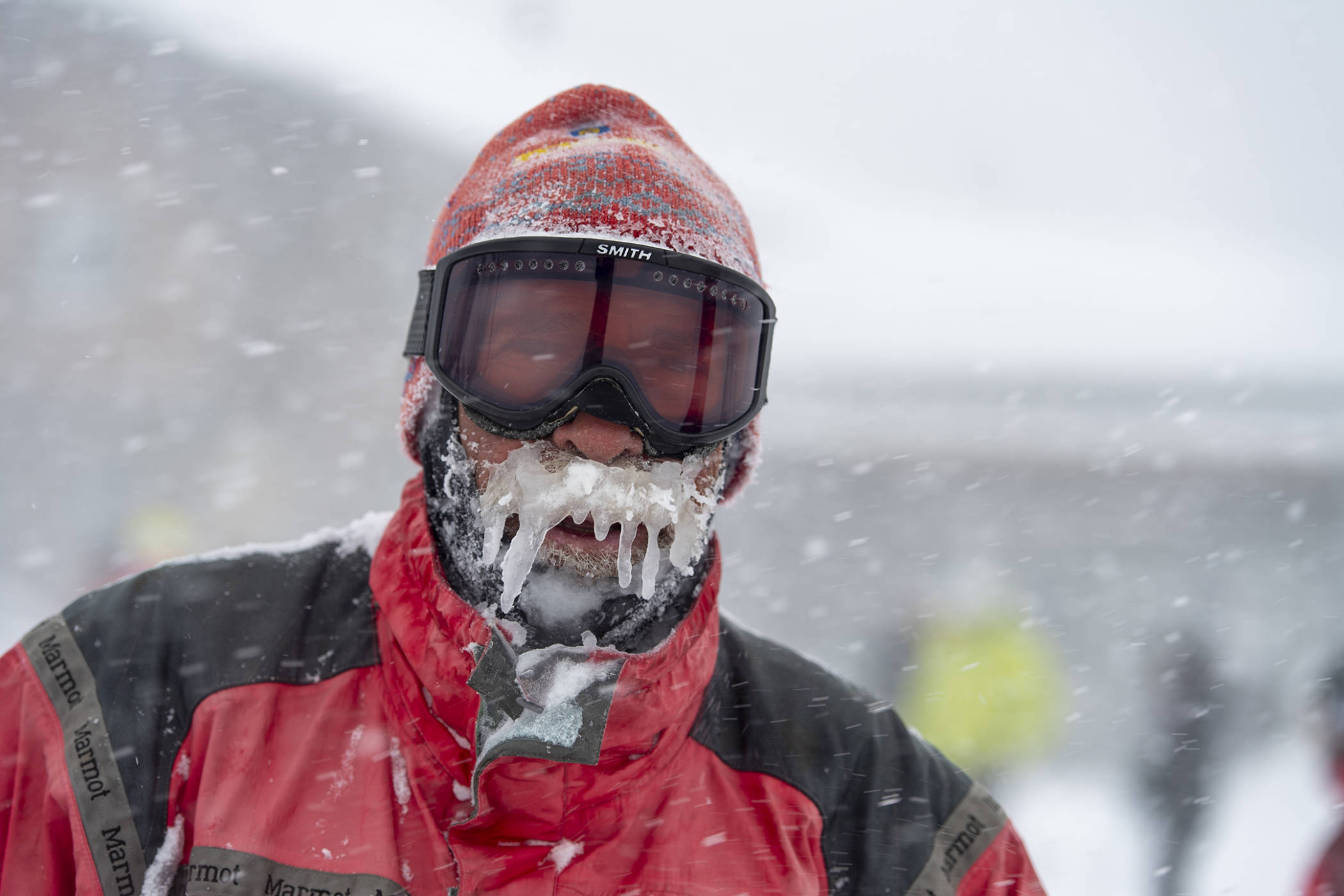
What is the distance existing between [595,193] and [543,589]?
0.91m

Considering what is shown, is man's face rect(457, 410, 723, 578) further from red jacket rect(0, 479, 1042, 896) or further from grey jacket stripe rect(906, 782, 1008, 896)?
grey jacket stripe rect(906, 782, 1008, 896)

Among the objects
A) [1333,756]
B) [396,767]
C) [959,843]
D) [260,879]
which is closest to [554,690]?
[396,767]

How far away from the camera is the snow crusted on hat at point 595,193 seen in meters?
1.67

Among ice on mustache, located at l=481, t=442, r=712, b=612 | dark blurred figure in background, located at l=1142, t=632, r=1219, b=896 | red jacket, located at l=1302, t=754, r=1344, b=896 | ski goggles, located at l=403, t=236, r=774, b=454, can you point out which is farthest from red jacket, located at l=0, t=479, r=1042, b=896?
dark blurred figure in background, located at l=1142, t=632, r=1219, b=896

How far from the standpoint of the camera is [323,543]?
1.79 m

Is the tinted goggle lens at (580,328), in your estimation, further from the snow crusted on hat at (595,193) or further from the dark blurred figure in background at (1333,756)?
the dark blurred figure in background at (1333,756)

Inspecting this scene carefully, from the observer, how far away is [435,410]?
1858 millimetres

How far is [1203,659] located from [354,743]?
6449 millimetres

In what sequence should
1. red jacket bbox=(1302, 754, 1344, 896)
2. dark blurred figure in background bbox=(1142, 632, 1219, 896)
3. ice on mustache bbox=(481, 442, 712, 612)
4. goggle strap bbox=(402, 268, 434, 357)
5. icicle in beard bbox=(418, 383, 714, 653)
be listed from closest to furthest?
ice on mustache bbox=(481, 442, 712, 612) < icicle in beard bbox=(418, 383, 714, 653) < goggle strap bbox=(402, 268, 434, 357) < red jacket bbox=(1302, 754, 1344, 896) < dark blurred figure in background bbox=(1142, 632, 1219, 896)

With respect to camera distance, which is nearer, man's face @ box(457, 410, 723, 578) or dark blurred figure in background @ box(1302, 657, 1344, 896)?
man's face @ box(457, 410, 723, 578)

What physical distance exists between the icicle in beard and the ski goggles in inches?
7.1

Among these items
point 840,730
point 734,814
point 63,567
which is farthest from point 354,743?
point 63,567

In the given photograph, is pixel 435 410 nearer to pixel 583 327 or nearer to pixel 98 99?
pixel 583 327

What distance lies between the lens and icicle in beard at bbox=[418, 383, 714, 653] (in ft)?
5.12
